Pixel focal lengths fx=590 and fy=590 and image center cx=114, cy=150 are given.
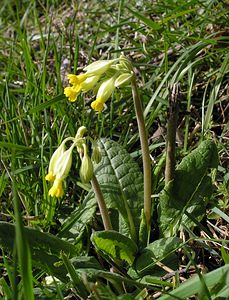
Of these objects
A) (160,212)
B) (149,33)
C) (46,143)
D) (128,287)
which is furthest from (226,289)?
(149,33)

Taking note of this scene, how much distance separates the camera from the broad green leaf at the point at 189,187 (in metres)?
2.47

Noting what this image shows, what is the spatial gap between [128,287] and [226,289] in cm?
63

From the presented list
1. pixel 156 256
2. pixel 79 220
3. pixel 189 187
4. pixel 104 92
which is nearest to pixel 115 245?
pixel 156 256

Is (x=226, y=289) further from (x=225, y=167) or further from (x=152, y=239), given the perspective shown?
(x=225, y=167)

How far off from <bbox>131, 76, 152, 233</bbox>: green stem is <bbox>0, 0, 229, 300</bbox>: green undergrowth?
8cm

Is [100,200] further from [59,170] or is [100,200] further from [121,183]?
[121,183]

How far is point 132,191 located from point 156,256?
41 cm

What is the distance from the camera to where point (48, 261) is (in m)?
2.34

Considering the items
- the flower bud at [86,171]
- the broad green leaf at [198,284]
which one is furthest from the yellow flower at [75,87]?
the broad green leaf at [198,284]

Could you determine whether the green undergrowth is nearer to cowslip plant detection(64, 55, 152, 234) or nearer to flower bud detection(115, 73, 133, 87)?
cowslip plant detection(64, 55, 152, 234)

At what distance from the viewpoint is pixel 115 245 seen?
2.33 m

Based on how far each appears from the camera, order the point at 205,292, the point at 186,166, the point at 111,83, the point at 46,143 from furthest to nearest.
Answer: the point at 46,143
the point at 186,166
the point at 111,83
the point at 205,292

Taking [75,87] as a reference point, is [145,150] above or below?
below

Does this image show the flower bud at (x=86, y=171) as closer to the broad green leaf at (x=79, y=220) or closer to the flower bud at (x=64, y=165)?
the flower bud at (x=64, y=165)
